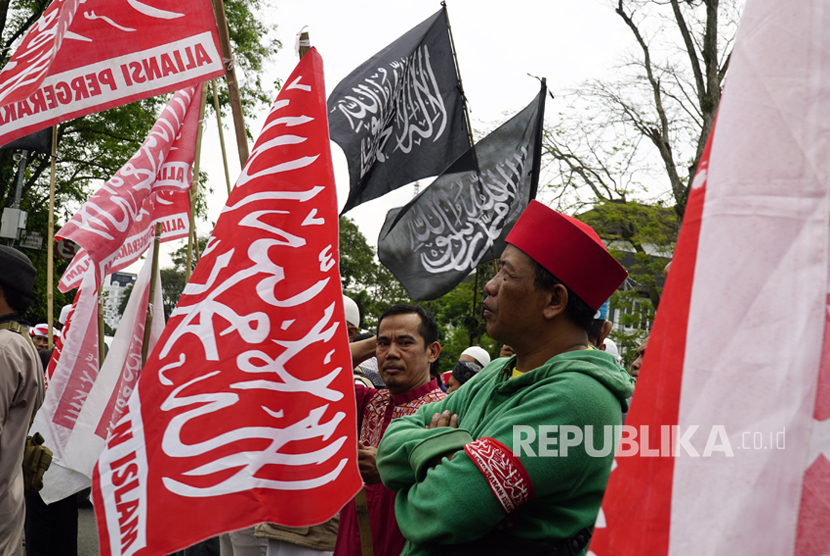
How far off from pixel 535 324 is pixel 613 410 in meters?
0.38

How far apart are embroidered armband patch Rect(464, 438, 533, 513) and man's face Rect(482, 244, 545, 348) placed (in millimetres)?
478

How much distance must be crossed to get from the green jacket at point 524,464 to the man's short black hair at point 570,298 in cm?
17

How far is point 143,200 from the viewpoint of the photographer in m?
4.05

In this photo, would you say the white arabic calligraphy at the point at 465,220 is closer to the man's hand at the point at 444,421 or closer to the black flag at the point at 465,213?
the black flag at the point at 465,213

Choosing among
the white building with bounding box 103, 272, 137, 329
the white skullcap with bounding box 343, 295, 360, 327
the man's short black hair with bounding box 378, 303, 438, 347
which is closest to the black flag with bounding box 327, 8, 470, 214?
the white skullcap with bounding box 343, 295, 360, 327

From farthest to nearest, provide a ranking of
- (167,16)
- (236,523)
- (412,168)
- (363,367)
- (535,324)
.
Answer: (363,367) < (412,168) < (167,16) < (535,324) < (236,523)

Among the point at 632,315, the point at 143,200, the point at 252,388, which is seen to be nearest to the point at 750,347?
the point at 252,388

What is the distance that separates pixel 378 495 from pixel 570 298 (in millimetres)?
1571

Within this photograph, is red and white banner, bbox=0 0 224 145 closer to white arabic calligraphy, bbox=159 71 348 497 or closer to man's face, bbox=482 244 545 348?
white arabic calligraphy, bbox=159 71 348 497

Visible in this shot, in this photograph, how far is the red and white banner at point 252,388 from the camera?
6.12 feet

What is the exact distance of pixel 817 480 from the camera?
87 cm

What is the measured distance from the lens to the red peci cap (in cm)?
213

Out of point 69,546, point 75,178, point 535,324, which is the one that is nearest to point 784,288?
point 535,324

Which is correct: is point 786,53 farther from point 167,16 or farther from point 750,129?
point 167,16
